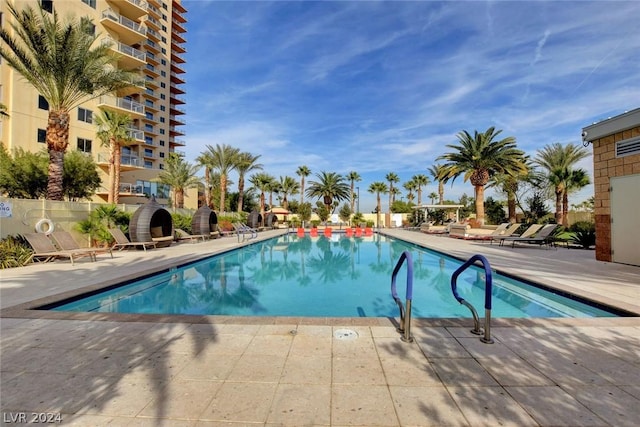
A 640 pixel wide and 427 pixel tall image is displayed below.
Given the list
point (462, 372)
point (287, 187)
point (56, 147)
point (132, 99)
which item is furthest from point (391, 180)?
point (462, 372)

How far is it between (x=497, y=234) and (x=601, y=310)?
12999mm

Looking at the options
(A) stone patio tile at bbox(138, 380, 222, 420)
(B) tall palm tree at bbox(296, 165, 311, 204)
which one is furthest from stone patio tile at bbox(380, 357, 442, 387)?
(B) tall palm tree at bbox(296, 165, 311, 204)

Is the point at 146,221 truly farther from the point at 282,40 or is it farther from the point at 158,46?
the point at 158,46

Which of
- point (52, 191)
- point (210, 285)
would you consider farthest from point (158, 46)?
point (210, 285)

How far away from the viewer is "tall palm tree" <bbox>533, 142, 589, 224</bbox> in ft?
87.7

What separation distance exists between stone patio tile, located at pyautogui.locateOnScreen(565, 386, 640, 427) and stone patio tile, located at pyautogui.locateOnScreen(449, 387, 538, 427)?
569 millimetres

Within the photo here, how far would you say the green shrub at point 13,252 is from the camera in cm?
883

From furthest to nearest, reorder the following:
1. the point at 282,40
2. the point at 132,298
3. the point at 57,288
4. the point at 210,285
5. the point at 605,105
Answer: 1. the point at 605,105
2. the point at 282,40
3. the point at 210,285
4. the point at 132,298
5. the point at 57,288

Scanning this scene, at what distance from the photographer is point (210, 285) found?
8398mm

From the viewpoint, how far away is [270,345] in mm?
3602

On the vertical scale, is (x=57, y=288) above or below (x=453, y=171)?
below

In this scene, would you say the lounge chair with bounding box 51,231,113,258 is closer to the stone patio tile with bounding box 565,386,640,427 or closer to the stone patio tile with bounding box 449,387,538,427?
the stone patio tile with bounding box 449,387,538,427

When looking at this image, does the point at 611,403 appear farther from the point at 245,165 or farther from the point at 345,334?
the point at 245,165

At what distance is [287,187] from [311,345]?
139 feet
